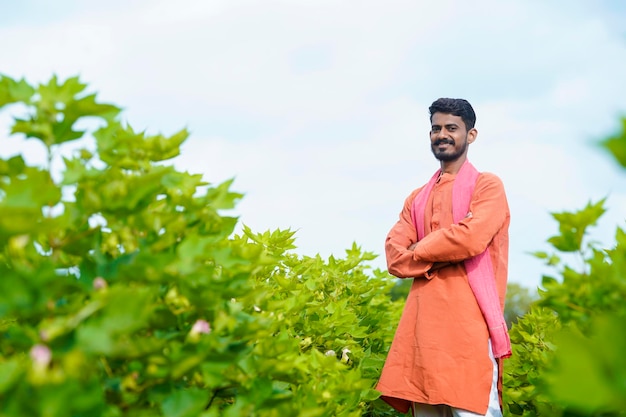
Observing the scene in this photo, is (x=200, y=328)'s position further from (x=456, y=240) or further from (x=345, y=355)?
(x=345, y=355)

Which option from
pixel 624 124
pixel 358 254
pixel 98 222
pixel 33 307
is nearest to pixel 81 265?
pixel 98 222

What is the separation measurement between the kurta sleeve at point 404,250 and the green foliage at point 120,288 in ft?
5.13

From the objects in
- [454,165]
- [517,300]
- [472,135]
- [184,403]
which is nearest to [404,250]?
[454,165]

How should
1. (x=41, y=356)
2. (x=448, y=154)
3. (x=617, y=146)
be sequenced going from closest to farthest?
(x=617, y=146), (x=41, y=356), (x=448, y=154)

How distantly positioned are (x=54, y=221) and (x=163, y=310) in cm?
47

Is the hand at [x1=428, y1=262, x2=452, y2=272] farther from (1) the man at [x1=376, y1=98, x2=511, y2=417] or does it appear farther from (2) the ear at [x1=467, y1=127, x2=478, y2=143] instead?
(2) the ear at [x1=467, y1=127, x2=478, y2=143]

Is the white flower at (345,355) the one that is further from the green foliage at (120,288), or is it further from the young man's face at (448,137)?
the green foliage at (120,288)

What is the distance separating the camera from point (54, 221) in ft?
6.04

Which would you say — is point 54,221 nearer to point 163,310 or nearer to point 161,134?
point 163,310

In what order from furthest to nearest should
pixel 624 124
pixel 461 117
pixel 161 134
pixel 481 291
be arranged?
1. pixel 461 117
2. pixel 481 291
3. pixel 161 134
4. pixel 624 124

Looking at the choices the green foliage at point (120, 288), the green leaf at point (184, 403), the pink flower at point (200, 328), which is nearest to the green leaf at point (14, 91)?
the green foliage at point (120, 288)

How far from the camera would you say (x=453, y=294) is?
4.11 meters

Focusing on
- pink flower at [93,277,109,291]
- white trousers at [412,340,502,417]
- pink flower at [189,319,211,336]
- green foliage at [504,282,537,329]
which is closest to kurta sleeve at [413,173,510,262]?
white trousers at [412,340,502,417]

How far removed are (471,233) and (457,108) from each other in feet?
2.74
